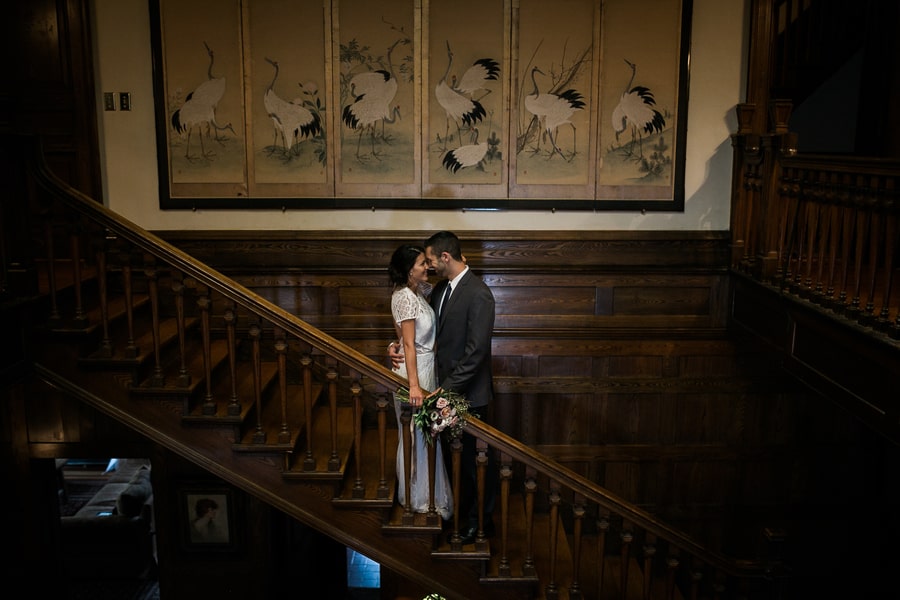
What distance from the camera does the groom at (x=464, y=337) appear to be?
12.5 ft

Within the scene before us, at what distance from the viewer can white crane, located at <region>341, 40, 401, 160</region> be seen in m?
5.14

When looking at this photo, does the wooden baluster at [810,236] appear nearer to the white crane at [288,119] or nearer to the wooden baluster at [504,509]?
the wooden baluster at [504,509]

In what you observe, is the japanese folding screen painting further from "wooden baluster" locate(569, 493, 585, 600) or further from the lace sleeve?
"wooden baluster" locate(569, 493, 585, 600)

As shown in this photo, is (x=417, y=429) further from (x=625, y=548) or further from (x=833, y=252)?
(x=833, y=252)

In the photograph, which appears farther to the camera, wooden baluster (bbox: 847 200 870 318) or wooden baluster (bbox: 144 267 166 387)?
wooden baluster (bbox: 144 267 166 387)

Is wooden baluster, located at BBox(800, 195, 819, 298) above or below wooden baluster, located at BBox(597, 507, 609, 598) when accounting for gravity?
above

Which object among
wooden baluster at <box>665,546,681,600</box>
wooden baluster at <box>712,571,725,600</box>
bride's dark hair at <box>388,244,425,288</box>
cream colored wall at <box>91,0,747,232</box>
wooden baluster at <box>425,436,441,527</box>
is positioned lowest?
wooden baluster at <box>712,571,725,600</box>

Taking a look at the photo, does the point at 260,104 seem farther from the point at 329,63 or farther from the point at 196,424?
the point at 196,424

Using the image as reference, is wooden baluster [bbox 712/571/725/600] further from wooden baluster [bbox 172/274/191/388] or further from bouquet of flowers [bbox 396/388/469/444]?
wooden baluster [bbox 172/274/191/388]

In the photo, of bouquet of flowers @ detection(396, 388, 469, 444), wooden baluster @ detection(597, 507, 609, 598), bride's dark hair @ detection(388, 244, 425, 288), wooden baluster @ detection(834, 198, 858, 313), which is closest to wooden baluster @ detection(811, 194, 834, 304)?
wooden baluster @ detection(834, 198, 858, 313)

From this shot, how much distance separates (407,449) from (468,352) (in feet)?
1.90

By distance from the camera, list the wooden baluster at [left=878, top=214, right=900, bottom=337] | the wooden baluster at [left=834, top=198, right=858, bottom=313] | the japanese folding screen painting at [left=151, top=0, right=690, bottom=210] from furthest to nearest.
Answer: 1. the japanese folding screen painting at [left=151, top=0, right=690, bottom=210]
2. the wooden baluster at [left=834, top=198, right=858, bottom=313]
3. the wooden baluster at [left=878, top=214, right=900, bottom=337]

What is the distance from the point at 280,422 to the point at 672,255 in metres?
2.92

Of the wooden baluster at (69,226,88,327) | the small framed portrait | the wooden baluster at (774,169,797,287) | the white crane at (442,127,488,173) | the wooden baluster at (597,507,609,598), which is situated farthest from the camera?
the small framed portrait
